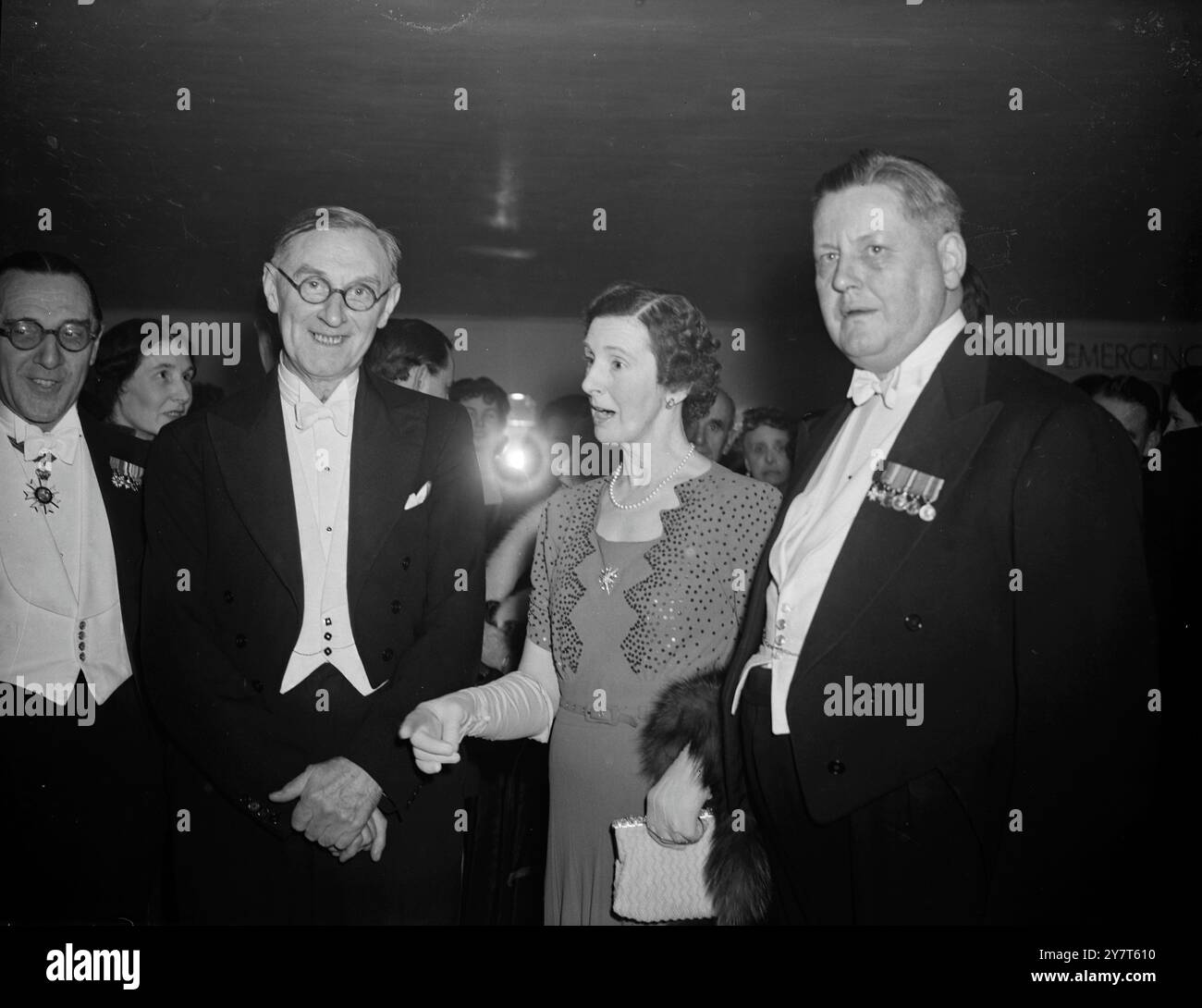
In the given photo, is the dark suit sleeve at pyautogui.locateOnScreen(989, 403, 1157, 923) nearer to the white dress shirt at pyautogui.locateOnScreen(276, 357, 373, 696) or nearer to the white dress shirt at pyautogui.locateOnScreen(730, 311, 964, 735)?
the white dress shirt at pyautogui.locateOnScreen(730, 311, 964, 735)

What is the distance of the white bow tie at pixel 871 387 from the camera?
66.9 inches

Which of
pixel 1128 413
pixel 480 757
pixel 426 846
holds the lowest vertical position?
pixel 426 846

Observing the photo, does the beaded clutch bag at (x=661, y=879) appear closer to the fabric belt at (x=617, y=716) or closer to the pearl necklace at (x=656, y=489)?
the fabric belt at (x=617, y=716)

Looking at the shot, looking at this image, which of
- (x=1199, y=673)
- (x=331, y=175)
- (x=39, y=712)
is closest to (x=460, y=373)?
(x=331, y=175)

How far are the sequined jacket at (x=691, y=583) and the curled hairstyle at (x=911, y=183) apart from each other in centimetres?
57

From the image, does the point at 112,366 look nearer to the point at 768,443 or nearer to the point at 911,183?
the point at 768,443

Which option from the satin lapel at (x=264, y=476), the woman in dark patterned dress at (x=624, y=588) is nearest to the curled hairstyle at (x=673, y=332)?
the woman in dark patterned dress at (x=624, y=588)

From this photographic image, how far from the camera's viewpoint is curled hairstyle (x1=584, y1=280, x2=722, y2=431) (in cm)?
195

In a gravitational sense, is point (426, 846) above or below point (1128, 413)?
below

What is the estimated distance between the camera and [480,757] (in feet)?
7.63

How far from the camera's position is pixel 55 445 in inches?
83.3
